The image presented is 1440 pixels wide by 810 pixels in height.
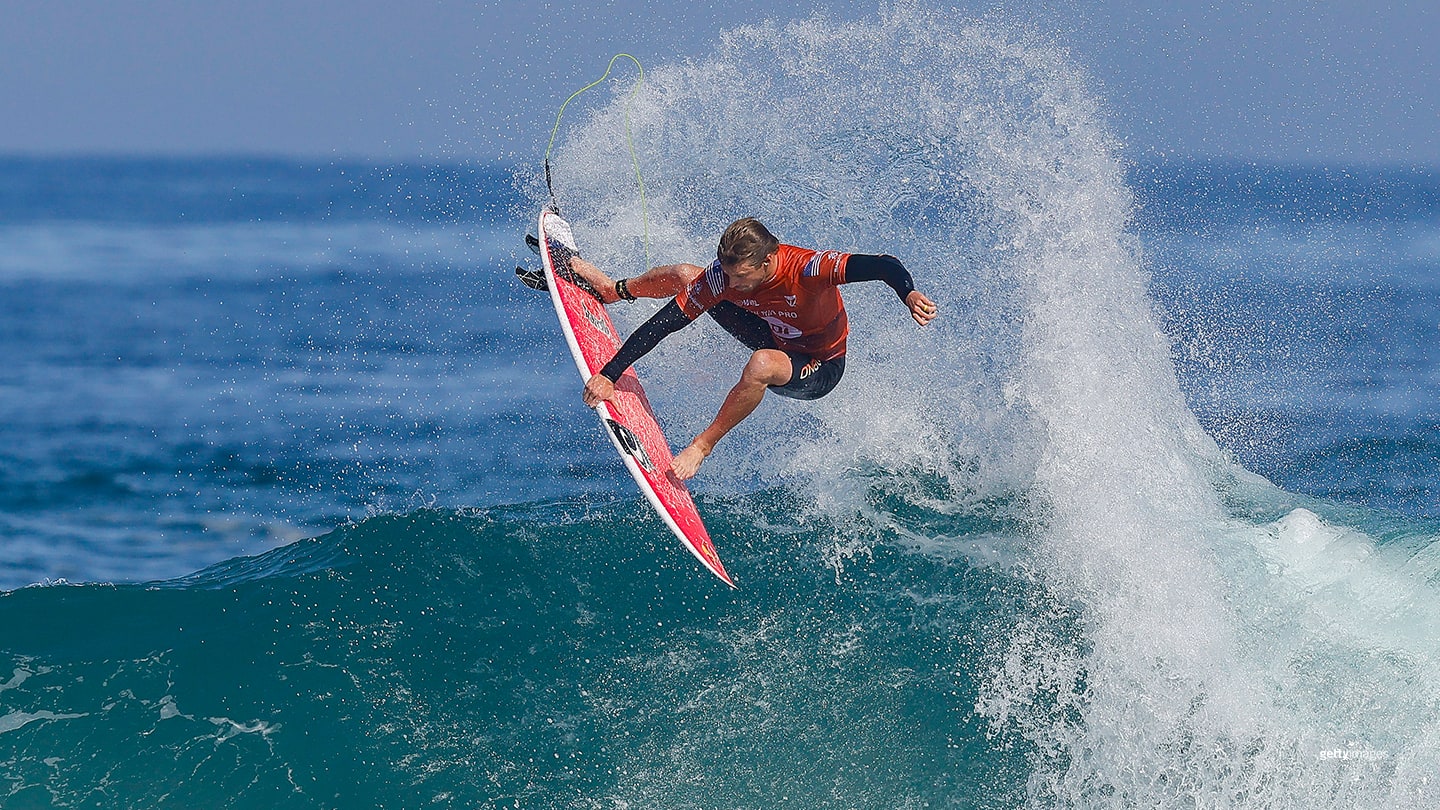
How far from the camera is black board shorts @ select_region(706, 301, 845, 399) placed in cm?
670

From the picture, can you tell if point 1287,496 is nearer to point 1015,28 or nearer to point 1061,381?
point 1061,381

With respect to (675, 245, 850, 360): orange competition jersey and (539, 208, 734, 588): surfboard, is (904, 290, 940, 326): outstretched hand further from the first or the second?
(539, 208, 734, 588): surfboard

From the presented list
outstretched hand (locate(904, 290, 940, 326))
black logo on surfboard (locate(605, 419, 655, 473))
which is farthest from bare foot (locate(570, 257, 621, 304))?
outstretched hand (locate(904, 290, 940, 326))

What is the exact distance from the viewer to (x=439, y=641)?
6.76m

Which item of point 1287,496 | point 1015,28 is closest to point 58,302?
point 1015,28

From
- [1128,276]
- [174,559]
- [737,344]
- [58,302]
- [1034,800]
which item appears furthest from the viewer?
[58,302]

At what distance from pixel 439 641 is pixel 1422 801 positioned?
17.1 feet

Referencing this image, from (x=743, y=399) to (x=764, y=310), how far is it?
1.89ft

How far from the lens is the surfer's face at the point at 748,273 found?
598cm

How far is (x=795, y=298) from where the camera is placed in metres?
6.42

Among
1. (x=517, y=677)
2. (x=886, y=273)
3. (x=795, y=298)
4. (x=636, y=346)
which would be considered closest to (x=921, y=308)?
(x=886, y=273)

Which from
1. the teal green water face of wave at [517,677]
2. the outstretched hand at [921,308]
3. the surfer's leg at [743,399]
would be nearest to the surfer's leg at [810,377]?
the surfer's leg at [743,399]

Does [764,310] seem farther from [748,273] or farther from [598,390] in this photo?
[598,390]

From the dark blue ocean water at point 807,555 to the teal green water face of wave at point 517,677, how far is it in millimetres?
23
